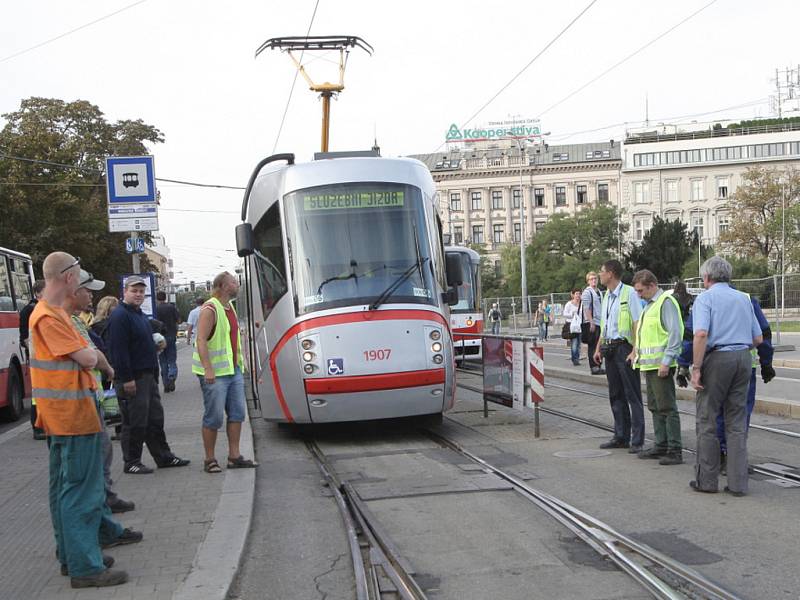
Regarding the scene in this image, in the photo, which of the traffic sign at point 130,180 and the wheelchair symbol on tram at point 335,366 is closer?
the wheelchair symbol on tram at point 335,366

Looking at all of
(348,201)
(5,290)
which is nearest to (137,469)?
(348,201)

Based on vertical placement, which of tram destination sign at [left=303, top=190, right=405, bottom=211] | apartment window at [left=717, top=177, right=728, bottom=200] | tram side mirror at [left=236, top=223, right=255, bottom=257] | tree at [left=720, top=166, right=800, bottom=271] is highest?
apartment window at [left=717, top=177, right=728, bottom=200]

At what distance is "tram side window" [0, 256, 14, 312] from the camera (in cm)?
1642

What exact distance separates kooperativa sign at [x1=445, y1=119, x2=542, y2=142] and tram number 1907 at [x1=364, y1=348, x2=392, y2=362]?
9963 cm

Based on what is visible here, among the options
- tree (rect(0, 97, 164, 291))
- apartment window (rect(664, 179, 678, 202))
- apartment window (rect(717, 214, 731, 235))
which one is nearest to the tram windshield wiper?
tree (rect(0, 97, 164, 291))

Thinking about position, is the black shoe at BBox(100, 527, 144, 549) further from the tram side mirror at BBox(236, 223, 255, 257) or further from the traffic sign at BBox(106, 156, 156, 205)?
the traffic sign at BBox(106, 156, 156, 205)

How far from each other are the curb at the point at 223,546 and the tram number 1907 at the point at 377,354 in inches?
90.7

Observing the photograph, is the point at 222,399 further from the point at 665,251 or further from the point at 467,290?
the point at 665,251

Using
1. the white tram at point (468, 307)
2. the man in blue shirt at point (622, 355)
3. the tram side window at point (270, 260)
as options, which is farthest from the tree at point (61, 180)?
the man in blue shirt at point (622, 355)

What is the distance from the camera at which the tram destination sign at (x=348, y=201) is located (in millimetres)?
11211

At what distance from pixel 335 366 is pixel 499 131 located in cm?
10195

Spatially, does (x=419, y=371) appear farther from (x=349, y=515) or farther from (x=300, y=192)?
(x=349, y=515)

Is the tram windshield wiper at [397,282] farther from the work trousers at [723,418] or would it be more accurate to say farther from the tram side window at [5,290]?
the tram side window at [5,290]

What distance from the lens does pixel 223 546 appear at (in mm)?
6078
